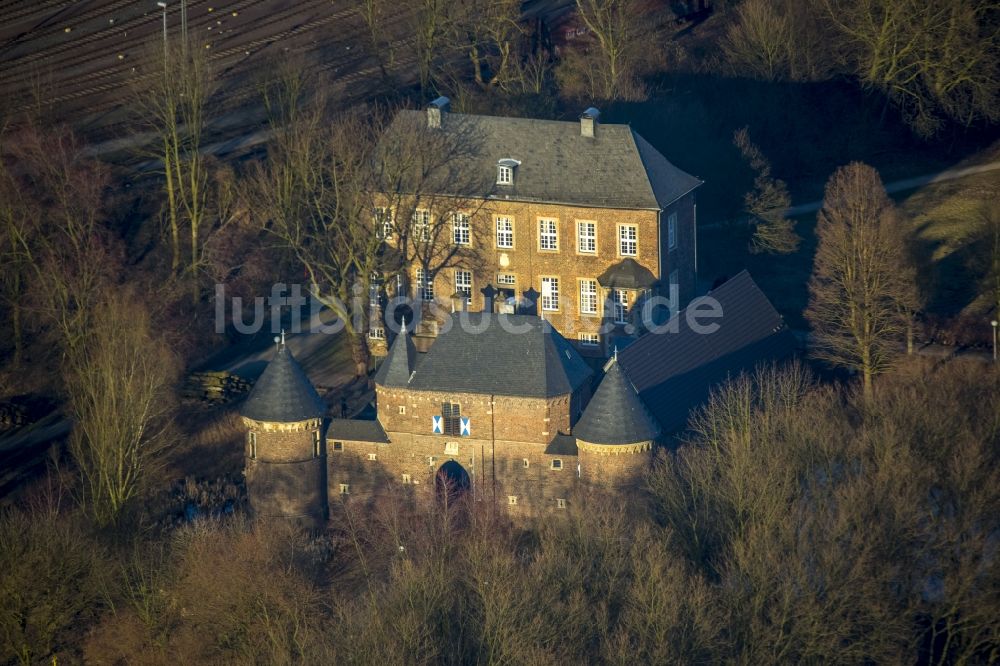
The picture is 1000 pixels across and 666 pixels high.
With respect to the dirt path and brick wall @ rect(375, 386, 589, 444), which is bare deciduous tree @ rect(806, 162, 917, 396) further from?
the dirt path

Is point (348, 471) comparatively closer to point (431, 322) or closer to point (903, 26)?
point (431, 322)

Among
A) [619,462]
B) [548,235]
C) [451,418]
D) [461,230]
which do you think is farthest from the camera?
[461,230]

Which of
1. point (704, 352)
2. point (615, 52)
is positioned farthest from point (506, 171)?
point (615, 52)

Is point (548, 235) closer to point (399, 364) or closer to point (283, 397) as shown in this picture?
point (399, 364)

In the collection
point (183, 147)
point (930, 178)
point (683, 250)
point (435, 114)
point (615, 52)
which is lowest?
point (683, 250)

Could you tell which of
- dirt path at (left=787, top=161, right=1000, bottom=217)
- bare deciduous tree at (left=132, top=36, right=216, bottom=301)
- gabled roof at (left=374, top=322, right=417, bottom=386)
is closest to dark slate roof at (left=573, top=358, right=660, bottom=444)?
gabled roof at (left=374, top=322, right=417, bottom=386)

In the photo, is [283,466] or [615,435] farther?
[283,466]

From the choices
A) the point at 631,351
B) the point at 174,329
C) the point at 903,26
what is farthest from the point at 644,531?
the point at 903,26

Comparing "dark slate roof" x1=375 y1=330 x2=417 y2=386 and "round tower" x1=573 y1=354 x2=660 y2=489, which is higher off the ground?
"dark slate roof" x1=375 y1=330 x2=417 y2=386
